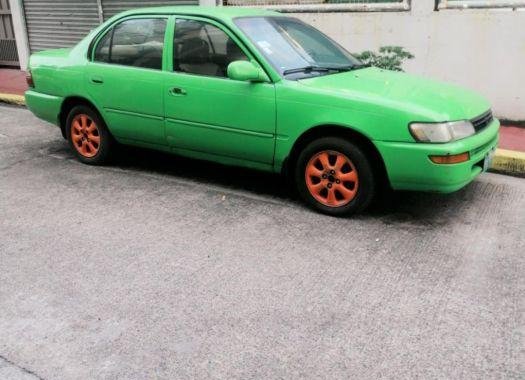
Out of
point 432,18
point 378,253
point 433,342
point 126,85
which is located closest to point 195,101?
point 126,85

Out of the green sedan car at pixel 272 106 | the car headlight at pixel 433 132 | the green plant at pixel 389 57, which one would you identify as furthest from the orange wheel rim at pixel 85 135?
the green plant at pixel 389 57

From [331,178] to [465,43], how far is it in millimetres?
3990

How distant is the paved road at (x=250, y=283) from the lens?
287 cm

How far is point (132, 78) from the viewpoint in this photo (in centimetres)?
544

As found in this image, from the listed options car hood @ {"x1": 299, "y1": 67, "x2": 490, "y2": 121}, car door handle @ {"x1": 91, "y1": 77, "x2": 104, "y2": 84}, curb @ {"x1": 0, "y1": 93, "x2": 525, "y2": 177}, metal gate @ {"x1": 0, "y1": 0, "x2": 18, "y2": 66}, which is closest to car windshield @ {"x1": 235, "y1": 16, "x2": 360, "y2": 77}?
car hood @ {"x1": 299, "y1": 67, "x2": 490, "y2": 121}

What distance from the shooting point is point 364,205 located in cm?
461

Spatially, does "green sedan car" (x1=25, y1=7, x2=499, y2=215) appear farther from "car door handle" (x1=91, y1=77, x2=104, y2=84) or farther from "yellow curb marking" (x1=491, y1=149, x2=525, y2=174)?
"yellow curb marking" (x1=491, y1=149, x2=525, y2=174)

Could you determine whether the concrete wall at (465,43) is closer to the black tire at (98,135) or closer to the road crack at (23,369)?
the black tire at (98,135)

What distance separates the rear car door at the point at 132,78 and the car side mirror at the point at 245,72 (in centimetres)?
89

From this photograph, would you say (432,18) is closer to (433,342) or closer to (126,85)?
(126,85)

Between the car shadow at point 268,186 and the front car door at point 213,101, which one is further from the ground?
the front car door at point 213,101

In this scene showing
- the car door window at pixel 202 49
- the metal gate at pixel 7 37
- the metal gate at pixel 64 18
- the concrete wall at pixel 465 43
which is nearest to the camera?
the car door window at pixel 202 49

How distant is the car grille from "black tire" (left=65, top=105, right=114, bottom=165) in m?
3.43

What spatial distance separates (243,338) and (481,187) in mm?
3328
